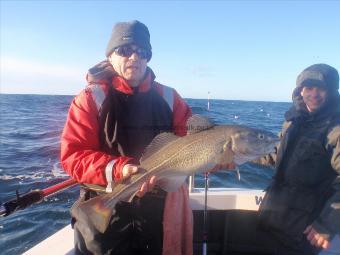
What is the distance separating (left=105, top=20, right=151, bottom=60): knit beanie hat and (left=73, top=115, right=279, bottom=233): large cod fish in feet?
3.43

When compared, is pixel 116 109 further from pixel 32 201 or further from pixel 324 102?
pixel 324 102

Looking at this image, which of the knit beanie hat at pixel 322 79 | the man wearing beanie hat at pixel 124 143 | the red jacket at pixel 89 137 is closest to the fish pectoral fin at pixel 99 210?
the man wearing beanie hat at pixel 124 143

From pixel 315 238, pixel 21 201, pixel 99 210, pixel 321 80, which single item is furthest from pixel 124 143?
pixel 321 80

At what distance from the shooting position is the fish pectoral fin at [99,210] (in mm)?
3330

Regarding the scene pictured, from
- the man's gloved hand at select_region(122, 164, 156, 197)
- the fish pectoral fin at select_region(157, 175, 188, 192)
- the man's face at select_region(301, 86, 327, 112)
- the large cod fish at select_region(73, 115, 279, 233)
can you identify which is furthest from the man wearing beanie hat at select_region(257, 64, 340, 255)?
the man's gloved hand at select_region(122, 164, 156, 197)

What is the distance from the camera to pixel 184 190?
3.96 meters

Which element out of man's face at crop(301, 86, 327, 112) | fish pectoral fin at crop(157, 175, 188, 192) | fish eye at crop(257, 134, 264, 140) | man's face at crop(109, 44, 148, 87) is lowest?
fish pectoral fin at crop(157, 175, 188, 192)

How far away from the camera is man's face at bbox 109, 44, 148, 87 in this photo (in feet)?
12.3

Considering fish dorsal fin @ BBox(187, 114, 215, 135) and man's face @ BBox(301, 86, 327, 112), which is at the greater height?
man's face @ BBox(301, 86, 327, 112)

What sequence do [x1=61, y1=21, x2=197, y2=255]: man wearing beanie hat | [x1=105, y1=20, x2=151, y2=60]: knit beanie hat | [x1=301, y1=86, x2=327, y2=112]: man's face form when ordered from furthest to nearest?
[x1=301, y1=86, x2=327, y2=112]: man's face < [x1=105, y1=20, x2=151, y2=60]: knit beanie hat < [x1=61, y1=21, x2=197, y2=255]: man wearing beanie hat

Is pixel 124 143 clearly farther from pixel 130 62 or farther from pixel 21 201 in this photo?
pixel 21 201

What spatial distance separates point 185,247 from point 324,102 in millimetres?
2425

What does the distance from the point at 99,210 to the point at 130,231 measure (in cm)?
51

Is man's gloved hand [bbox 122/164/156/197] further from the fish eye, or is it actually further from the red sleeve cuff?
the fish eye
